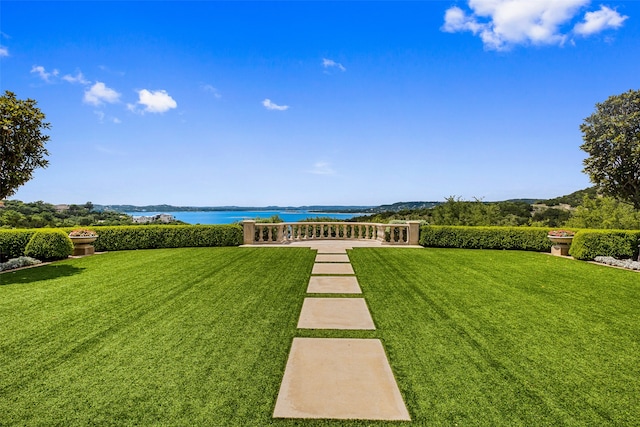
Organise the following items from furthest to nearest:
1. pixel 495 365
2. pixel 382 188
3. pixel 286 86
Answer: pixel 382 188 < pixel 286 86 < pixel 495 365

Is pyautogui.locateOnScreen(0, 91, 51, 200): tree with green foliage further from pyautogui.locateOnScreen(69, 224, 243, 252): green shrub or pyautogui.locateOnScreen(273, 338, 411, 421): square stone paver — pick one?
pyautogui.locateOnScreen(273, 338, 411, 421): square stone paver

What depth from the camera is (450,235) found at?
1162 cm

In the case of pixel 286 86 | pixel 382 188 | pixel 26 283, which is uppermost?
pixel 286 86

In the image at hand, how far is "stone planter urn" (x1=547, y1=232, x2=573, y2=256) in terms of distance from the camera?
32.1 ft

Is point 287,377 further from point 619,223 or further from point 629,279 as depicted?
point 619,223

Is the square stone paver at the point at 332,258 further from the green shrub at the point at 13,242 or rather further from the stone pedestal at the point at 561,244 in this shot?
the green shrub at the point at 13,242

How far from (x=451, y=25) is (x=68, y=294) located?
41.5 ft

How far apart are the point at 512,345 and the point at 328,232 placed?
10843mm

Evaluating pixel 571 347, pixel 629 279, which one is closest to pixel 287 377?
pixel 571 347

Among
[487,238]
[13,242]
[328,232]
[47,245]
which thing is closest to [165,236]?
[47,245]

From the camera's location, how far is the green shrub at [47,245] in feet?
27.5

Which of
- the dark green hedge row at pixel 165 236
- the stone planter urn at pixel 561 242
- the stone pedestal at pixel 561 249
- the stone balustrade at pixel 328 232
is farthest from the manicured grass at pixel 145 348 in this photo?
the stone pedestal at pixel 561 249

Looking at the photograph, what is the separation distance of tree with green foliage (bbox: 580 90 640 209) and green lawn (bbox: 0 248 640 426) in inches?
213

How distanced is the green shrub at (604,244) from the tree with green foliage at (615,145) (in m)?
1.77
